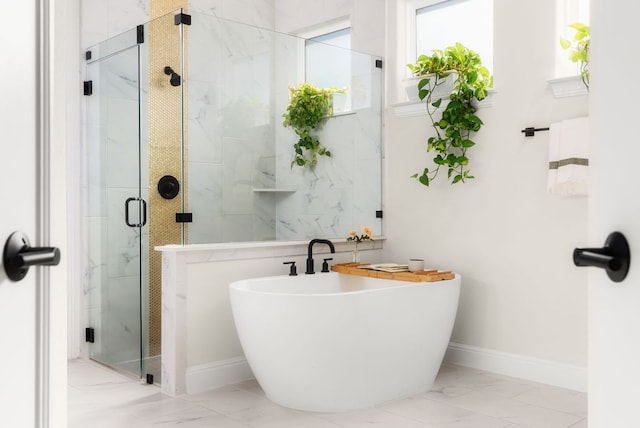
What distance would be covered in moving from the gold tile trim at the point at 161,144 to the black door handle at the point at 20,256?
2425 mm

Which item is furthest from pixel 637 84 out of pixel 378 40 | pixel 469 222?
pixel 378 40

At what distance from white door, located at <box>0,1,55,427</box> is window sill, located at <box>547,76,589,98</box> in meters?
2.77

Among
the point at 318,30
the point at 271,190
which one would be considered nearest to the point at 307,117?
the point at 271,190

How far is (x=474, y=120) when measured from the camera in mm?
3439

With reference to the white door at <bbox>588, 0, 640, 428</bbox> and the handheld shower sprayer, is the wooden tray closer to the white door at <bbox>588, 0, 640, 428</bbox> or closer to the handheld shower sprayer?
the handheld shower sprayer

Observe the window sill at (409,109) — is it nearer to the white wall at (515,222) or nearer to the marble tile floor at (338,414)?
the white wall at (515,222)

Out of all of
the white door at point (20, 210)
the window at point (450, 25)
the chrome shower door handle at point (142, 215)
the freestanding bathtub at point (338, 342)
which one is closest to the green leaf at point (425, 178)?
the window at point (450, 25)

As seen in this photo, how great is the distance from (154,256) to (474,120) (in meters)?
1.98

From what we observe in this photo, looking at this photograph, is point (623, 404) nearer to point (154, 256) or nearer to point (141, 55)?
point (154, 256)

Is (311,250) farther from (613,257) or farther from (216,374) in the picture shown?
(613,257)

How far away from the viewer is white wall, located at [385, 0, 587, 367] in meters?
3.15

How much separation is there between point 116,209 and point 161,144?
0.58 metres

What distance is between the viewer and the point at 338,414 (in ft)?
8.96

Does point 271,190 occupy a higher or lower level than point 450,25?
lower
